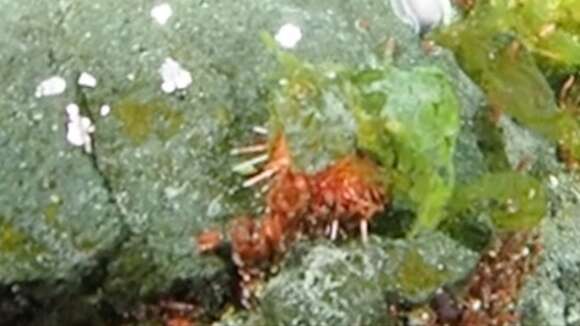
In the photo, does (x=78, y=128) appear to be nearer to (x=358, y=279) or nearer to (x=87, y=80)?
(x=87, y=80)

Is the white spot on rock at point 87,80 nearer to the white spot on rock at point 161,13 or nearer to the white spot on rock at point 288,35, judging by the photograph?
the white spot on rock at point 161,13

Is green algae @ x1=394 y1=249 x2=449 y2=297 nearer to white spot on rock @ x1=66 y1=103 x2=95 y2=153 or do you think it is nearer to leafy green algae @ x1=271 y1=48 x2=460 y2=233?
leafy green algae @ x1=271 y1=48 x2=460 y2=233

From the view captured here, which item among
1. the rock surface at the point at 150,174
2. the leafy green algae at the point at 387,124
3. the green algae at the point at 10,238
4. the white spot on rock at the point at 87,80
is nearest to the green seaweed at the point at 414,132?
the leafy green algae at the point at 387,124

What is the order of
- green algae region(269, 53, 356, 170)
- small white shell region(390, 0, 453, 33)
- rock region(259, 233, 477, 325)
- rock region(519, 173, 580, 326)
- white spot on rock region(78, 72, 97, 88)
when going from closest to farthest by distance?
1. rock region(259, 233, 477, 325)
2. green algae region(269, 53, 356, 170)
3. white spot on rock region(78, 72, 97, 88)
4. rock region(519, 173, 580, 326)
5. small white shell region(390, 0, 453, 33)

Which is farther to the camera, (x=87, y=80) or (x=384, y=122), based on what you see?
(x=87, y=80)

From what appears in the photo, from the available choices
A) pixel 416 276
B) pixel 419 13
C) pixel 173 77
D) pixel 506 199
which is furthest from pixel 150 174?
pixel 419 13

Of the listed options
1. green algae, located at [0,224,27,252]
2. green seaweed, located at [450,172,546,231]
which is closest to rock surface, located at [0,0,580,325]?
green algae, located at [0,224,27,252]
